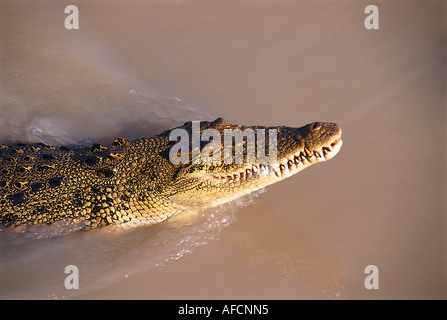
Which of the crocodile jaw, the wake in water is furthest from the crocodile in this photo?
the wake in water

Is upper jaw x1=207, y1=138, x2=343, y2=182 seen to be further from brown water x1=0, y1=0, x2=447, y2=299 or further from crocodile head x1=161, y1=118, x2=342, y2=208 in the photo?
brown water x1=0, y1=0, x2=447, y2=299

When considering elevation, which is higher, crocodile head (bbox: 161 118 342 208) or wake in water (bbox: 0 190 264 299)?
crocodile head (bbox: 161 118 342 208)

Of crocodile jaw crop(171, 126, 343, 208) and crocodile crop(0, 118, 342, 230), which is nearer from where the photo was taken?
crocodile jaw crop(171, 126, 343, 208)

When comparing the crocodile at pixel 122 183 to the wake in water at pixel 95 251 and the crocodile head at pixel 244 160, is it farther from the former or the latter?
the wake in water at pixel 95 251

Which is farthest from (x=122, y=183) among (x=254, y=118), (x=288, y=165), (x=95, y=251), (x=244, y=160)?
(x=254, y=118)

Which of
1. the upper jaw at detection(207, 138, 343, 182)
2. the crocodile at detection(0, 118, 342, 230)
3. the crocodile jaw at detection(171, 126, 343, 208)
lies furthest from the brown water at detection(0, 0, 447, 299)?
the upper jaw at detection(207, 138, 343, 182)

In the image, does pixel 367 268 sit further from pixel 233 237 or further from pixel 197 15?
pixel 197 15

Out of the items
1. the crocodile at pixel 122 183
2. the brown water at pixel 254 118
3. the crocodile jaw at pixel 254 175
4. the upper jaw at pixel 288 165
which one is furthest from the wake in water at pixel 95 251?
the upper jaw at pixel 288 165
